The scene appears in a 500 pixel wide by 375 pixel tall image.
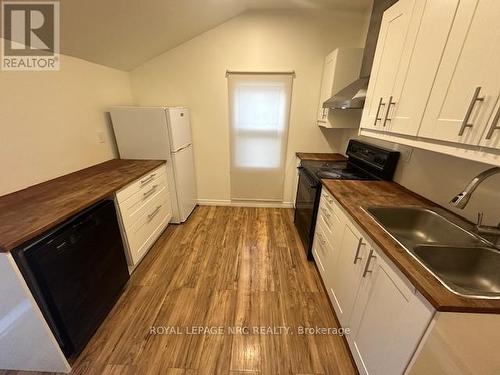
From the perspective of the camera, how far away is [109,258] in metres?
1.58

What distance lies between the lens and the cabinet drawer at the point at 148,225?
1.93 meters

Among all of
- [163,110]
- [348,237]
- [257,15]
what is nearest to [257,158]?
[163,110]

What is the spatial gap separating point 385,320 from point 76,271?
1697 millimetres

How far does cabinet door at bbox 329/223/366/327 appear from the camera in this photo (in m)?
1.26

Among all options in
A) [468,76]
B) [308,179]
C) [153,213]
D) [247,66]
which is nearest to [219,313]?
[153,213]

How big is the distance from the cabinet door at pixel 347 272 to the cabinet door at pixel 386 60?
83cm

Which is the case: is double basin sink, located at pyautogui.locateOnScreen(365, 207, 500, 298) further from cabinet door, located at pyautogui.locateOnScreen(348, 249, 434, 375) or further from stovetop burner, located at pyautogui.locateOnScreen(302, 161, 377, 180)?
stovetop burner, located at pyautogui.locateOnScreen(302, 161, 377, 180)

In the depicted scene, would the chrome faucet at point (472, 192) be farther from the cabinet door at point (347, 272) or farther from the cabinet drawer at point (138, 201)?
the cabinet drawer at point (138, 201)

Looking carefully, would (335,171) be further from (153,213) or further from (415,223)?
(153,213)

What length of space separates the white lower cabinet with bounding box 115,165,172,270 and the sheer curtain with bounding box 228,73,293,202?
3.86ft

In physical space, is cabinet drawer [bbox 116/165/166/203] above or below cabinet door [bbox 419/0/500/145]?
below

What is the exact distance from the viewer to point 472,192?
A: 0.94 m

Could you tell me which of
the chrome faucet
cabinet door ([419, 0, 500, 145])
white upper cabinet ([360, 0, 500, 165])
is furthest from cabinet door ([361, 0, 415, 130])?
the chrome faucet

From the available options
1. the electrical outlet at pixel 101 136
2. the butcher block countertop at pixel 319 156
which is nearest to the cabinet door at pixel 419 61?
the butcher block countertop at pixel 319 156
